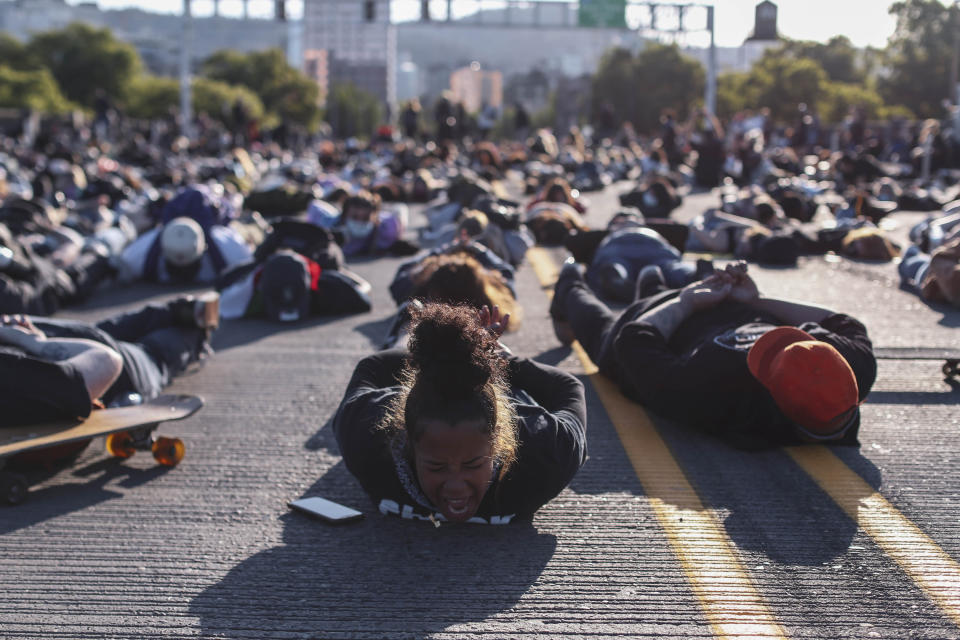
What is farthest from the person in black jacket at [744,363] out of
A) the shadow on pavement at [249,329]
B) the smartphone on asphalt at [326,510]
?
the shadow on pavement at [249,329]

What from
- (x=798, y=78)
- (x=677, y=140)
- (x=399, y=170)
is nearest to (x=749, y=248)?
(x=399, y=170)

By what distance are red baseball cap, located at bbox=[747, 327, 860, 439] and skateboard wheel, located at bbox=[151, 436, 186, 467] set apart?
250 cm

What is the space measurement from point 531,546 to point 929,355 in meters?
3.47

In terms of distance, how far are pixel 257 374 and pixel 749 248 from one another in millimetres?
6839

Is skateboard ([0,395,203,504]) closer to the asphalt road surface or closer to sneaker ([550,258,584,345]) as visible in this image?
Answer: the asphalt road surface

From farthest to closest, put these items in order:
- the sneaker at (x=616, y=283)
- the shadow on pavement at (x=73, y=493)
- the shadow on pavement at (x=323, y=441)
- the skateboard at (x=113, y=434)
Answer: the sneaker at (x=616, y=283) → the shadow on pavement at (x=323, y=441) → the skateboard at (x=113, y=434) → the shadow on pavement at (x=73, y=493)

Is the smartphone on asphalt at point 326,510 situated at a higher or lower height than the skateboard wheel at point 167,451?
lower

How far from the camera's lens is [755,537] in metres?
3.65

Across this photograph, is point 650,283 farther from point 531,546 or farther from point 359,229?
point 359,229

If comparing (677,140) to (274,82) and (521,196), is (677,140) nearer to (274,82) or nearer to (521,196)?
(521,196)

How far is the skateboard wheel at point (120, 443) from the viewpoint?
4.53 m

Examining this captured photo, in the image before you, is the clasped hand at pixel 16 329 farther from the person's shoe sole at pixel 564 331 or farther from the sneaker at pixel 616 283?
the sneaker at pixel 616 283

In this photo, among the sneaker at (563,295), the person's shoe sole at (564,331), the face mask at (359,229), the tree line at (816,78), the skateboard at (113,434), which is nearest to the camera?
the skateboard at (113,434)

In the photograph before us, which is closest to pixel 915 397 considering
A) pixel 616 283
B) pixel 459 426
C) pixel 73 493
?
pixel 616 283
